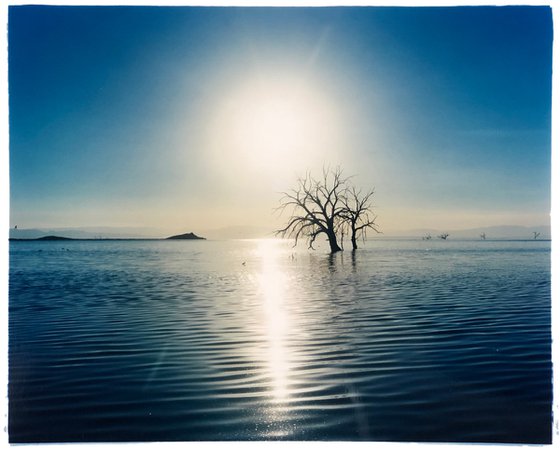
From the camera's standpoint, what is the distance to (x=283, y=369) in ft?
21.5

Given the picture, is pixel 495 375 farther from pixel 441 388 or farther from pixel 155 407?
pixel 155 407

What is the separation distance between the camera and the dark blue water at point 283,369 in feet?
17.0

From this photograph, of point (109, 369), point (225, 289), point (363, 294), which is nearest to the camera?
point (109, 369)

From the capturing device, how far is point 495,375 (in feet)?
20.8

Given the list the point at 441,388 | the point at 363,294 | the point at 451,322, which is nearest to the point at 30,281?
the point at 363,294

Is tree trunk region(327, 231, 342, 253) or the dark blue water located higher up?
tree trunk region(327, 231, 342, 253)

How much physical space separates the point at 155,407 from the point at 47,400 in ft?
4.38

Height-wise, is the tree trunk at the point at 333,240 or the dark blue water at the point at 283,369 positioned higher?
the tree trunk at the point at 333,240

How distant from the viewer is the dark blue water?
519 centimetres

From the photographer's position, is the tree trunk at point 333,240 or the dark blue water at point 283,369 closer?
the dark blue water at point 283,369

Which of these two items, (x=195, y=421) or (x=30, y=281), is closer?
(x=195, y=421)

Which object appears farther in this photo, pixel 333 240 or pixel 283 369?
pixel 333 240

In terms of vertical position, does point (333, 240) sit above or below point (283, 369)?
above

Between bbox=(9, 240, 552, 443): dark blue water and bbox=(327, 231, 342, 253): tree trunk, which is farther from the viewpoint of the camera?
bbox=(327, 231, 342, 253): tree trunk
